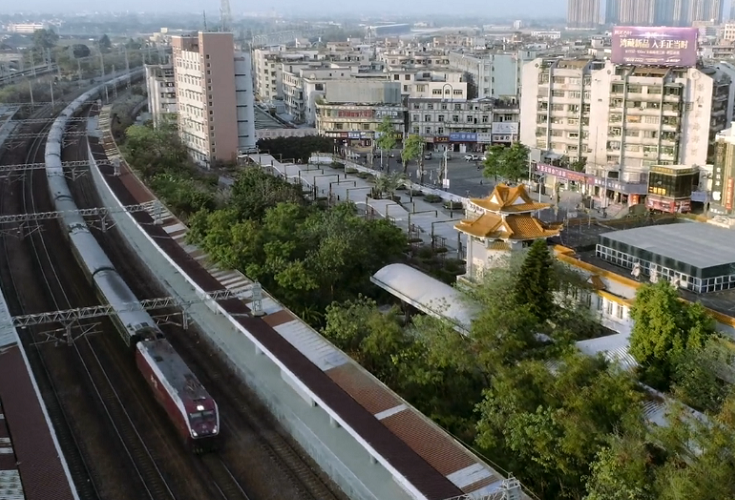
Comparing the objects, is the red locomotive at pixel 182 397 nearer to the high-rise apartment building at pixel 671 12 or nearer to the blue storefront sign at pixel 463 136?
the blue storefront sign at pixel 463 136

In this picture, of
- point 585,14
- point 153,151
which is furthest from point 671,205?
point 585,14

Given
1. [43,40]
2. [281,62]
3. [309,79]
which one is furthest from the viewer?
[43,40]

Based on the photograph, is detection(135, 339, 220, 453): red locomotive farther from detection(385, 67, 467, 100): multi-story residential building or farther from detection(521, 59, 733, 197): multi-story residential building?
detection(385, 67, 467, 100): multi-story residential building

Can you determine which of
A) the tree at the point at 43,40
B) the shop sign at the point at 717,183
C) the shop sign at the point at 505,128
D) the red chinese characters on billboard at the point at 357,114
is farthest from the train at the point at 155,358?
the tree at the point at 43,40

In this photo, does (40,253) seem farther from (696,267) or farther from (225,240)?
(696,267)

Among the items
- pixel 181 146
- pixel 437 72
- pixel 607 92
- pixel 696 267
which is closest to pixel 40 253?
pixel 181 146

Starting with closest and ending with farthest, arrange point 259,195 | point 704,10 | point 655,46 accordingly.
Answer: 1. point 259,195
2. point 655,46
3. point 704,10

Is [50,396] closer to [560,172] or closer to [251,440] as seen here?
[251,440]
